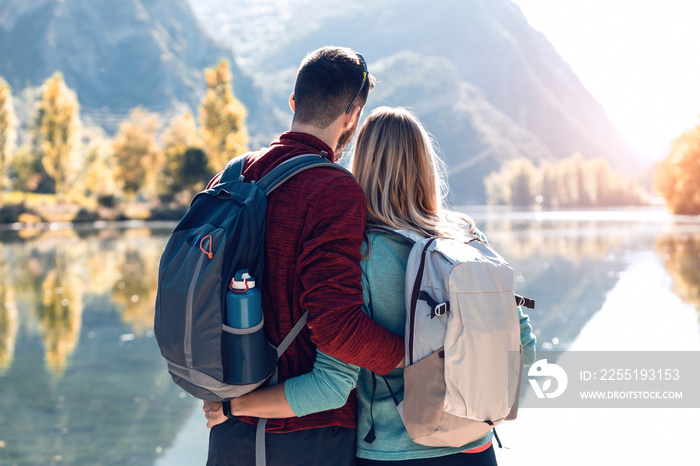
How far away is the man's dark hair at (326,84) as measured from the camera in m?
1.60

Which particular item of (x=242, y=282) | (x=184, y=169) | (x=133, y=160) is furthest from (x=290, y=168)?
(x=133, y=160)

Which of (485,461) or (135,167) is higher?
(135,167)

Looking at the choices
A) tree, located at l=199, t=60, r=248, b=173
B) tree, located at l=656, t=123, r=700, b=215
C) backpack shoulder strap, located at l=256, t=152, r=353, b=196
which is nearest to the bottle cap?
backpack shoulder strap, located at l=256, t=152, r=353, b=196

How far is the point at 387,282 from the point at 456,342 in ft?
0.83

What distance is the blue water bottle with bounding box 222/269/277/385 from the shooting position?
1.43 meters

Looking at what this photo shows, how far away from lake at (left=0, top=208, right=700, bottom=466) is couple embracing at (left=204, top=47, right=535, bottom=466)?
266cm

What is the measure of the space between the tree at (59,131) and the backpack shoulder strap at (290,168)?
41.2 m

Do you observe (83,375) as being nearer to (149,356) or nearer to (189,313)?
(149,356)

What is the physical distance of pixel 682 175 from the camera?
3719 centimetres

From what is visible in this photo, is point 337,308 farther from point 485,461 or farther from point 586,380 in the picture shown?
point 586,380

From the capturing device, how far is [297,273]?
1511 millimetres


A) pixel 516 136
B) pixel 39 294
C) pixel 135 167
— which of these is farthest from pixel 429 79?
pixel 39 294

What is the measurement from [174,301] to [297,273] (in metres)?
0.30

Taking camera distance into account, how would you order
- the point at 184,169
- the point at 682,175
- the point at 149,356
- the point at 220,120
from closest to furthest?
the point at 149,356, the point at 682,175, the point at 184,169, the point at 220,120
